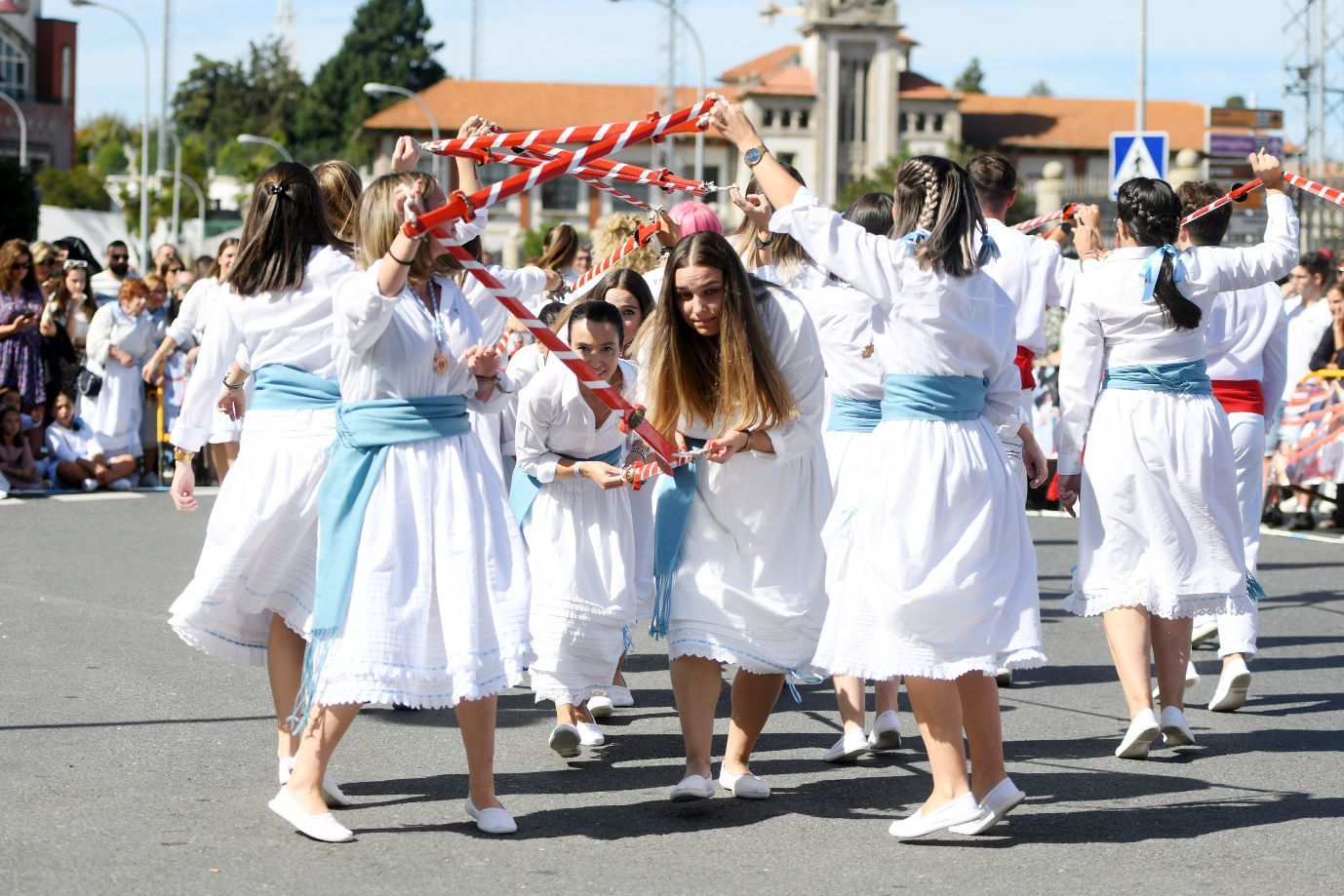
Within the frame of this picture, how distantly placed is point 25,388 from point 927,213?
1223cm

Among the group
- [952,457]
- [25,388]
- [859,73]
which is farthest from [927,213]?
[859,73]

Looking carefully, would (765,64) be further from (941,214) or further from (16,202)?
(941,214)

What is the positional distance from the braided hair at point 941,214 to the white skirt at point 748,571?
89 cm

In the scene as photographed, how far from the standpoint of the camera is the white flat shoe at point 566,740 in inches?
259

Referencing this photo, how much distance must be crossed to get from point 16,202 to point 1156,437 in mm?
34974

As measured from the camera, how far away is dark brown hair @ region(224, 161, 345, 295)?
5.98 metres

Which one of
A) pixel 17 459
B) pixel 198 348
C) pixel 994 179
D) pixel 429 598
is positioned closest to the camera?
pixel 429 598

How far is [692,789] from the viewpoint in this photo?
6000mm

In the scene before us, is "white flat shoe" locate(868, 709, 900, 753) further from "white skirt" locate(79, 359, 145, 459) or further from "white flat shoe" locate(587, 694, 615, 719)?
"white skirt" locate(79, 359, 145, 459)

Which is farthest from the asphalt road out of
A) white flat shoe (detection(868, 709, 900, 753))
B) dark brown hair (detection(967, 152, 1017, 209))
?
dark brown hair (detection(967, 152, 1017, 209))

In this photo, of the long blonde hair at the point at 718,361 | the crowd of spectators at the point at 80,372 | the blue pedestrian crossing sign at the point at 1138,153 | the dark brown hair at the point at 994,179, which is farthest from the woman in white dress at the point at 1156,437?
the blue pedestrian crossing sign at the point at 1138,153

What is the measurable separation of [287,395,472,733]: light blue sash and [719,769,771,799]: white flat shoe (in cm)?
157

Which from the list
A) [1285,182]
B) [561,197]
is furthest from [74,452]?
[561,197]

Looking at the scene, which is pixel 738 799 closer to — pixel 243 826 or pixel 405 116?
pixel 243 826
